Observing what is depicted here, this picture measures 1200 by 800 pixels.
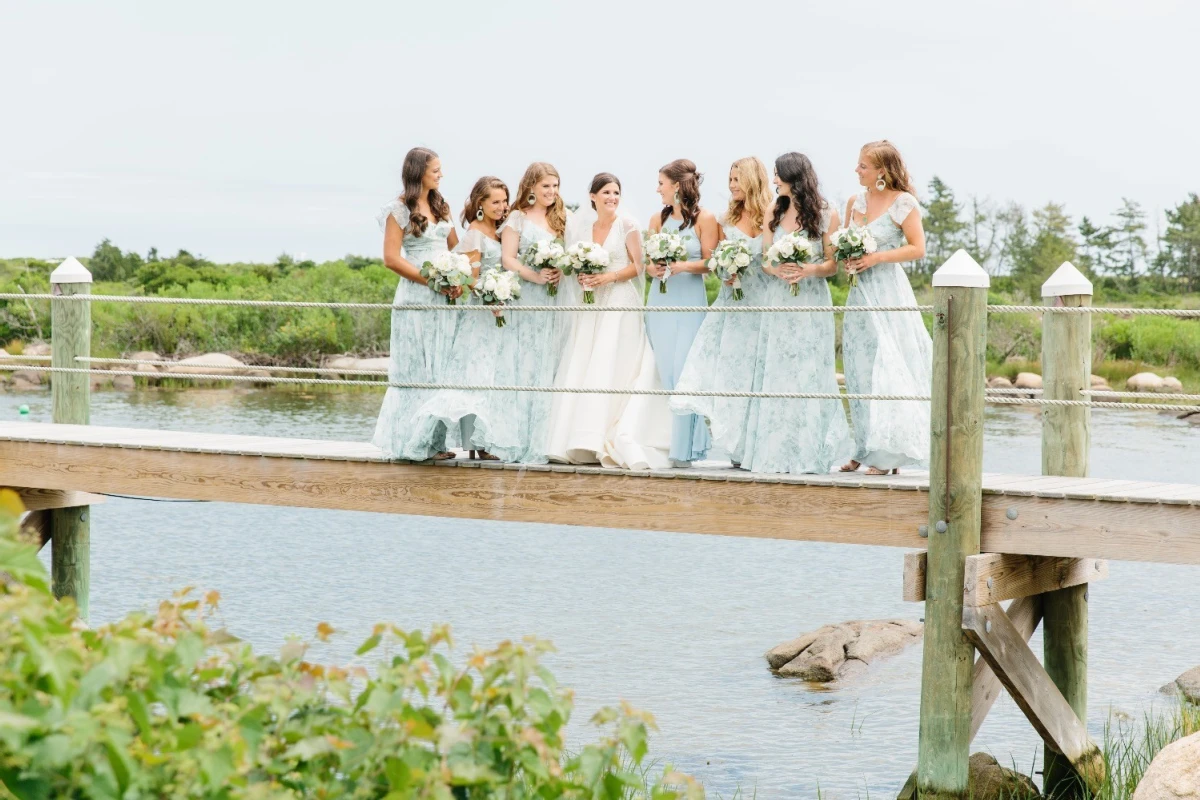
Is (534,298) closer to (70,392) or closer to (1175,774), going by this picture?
(70,392)

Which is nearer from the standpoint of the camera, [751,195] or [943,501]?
[943,501]

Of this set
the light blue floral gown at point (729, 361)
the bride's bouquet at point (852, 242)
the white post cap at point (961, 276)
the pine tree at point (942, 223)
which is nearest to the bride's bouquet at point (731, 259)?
the light blue floral gown at point (729, 361)

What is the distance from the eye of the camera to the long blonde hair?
24.2ft

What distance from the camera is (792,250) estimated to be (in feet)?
23.2

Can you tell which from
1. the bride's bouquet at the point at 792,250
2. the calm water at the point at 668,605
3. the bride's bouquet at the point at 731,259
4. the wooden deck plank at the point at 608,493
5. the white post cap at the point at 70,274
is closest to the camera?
the wooden deck plank at the point at 608,493

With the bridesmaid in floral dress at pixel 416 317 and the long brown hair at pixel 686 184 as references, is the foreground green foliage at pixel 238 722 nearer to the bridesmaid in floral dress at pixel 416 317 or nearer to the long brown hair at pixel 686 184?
the bridesmaid in floral dress at pixel 416 317

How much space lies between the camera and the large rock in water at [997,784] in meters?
7.50

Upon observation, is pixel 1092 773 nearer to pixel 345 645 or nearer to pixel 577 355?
pixel 577 355

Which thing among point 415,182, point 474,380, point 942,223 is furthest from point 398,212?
point 942,223

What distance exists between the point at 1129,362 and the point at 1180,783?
3363cm

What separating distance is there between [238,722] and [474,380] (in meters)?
5.17

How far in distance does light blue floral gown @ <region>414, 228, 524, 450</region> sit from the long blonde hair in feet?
4.13

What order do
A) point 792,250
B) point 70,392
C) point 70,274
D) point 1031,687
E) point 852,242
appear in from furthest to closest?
point 70,392
point 70,274
point 792,250
point 852,242
point 1031,687

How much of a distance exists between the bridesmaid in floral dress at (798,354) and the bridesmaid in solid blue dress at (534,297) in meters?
1.11
